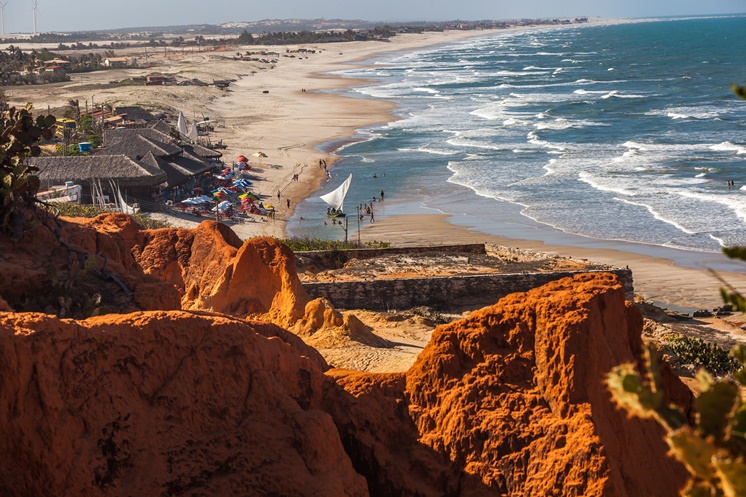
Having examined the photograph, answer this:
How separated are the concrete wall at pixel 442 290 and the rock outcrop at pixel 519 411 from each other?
10965 mm

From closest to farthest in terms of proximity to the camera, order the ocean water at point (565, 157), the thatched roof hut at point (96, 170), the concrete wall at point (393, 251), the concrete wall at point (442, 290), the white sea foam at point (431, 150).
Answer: the concrete wall at point (442, 290)
the concrete wall at point (393, 251)
the thatched roof hut at point (96, 170)
the ocean water at point (565, 157)
the white sea foam at point (431, 150)

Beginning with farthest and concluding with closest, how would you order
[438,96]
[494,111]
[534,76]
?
[534,76] → [438,96] → [494,111]

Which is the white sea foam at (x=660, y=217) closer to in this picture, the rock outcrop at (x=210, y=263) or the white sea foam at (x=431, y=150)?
the white sea foam at (x=431, y=150)

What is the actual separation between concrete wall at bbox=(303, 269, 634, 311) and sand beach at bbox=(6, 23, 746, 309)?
24.0 feet

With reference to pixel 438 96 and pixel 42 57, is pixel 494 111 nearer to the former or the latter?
pixel 438 96

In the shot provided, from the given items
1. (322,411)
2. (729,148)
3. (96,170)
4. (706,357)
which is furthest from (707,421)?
(729,148)

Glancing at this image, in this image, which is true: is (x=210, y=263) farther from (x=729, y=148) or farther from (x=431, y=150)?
(x=729, y=148)

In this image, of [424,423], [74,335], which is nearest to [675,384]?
[424,423]

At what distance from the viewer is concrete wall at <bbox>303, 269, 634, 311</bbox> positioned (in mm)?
20578

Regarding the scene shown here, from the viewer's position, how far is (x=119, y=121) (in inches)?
2105

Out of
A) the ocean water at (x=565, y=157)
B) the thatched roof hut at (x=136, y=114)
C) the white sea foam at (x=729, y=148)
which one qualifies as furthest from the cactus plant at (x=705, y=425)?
the thatched roof hut at (x=136, y=114)

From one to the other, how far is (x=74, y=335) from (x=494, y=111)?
2551 inches

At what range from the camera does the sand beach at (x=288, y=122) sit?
30000 mm

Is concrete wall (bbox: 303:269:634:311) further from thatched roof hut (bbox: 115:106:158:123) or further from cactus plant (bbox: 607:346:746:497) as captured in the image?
thatched roof hut (bbox: 115:106:158:123)
